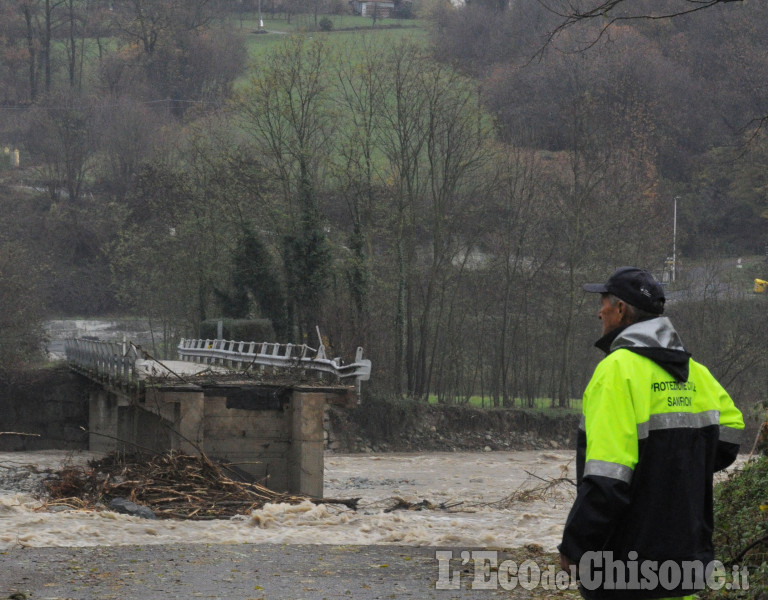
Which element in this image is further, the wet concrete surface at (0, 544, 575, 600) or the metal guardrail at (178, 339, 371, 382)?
the metal guardrail at (178, 339, 371, 382)

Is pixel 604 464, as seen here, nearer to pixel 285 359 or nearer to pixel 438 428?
pixel 285 359

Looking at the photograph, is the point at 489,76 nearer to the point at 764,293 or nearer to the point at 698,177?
the point at 698,177

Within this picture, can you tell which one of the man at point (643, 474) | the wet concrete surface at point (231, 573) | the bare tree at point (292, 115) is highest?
the bare tree at point (292, 115)

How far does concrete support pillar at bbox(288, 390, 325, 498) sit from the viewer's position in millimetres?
24969

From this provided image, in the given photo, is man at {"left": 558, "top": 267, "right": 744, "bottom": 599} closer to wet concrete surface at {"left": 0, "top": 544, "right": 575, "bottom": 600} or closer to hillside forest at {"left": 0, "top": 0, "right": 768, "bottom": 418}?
wet concrete surface at {"left": 0, "top": 544, "right": 575, "bottom": 600}

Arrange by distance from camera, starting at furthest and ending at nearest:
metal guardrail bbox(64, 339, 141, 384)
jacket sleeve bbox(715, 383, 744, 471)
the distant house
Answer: the distant house, metal guardrail bbox(64, 339, 141, 384), jacket sleeve bbox(715, 383, 744, 471)

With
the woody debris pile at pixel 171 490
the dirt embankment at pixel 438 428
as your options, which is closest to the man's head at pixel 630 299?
the woody debris pile at pixel 171 490

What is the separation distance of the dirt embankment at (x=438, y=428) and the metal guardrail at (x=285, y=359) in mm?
8685

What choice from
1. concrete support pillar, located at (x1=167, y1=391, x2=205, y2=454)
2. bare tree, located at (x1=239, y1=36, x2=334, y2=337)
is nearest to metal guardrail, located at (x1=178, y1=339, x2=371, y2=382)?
concrete support pillar, located at (x1=167, y1=391, x2=205, y2=454)

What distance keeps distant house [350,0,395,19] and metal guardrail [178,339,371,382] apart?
96253mm

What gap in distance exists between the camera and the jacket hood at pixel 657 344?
4.71 m

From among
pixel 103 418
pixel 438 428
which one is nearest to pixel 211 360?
pixel 103 418

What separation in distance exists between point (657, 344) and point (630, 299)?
271mm

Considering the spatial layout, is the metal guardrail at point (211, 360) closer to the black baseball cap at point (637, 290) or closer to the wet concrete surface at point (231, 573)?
Answer: the wet concrete surface at point (231, 573)
